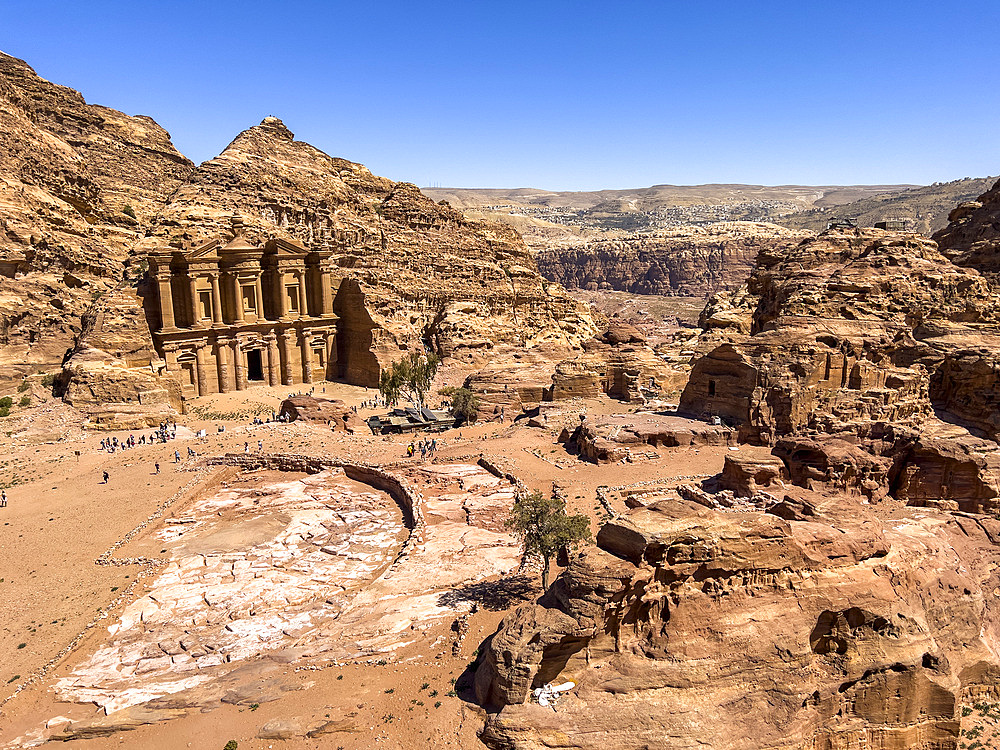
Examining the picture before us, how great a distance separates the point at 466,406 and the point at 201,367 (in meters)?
20.3

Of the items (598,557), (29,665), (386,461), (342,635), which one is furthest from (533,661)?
(386,461)

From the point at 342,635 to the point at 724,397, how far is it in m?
22.3

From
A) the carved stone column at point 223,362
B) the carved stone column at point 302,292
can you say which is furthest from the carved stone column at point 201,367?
the carved stone column at point 302,292

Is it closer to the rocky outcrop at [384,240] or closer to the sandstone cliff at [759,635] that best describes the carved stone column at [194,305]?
the rocky outcrop at [384,240]

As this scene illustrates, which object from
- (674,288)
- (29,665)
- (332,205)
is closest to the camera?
(29,665)

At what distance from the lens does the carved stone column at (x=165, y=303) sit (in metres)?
42.1

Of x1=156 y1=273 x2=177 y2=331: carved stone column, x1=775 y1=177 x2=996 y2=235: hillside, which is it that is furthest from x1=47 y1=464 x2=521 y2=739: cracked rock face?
x1=775 y1=177 x2=996 y2=235: hillside

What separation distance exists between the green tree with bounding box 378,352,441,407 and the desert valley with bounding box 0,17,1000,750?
0.86 feet

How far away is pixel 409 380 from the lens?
139 ft

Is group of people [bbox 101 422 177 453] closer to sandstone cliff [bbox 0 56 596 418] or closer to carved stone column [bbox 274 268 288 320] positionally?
sandstone cliff [bbox 0 56 596 418]

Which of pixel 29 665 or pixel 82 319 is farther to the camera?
pixel 82 319

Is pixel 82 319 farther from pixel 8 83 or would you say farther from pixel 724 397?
pixel 724 397

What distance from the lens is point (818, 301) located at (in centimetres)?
3597

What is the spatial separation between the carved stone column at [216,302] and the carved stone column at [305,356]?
606cm
